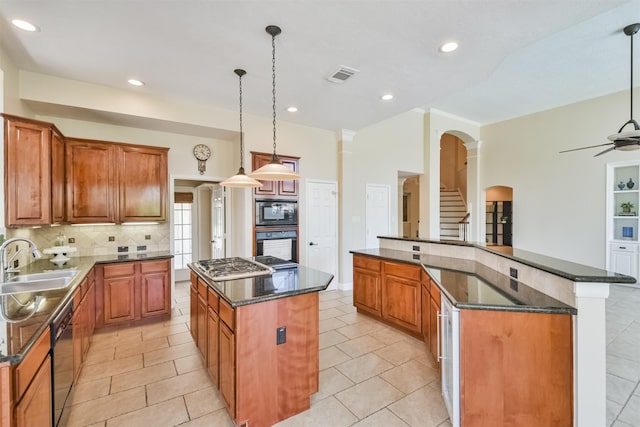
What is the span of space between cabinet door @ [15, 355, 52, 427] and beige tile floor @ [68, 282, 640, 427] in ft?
2.13

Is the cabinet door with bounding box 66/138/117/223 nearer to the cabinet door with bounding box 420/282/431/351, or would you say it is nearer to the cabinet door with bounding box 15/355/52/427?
the cabinet door with bounding box 15/355/52/427

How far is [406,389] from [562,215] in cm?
620

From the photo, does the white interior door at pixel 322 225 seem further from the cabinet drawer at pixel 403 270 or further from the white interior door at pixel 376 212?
the cabinet drawer at pixel 403 270

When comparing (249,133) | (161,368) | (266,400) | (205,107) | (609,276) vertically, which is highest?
(205,107)

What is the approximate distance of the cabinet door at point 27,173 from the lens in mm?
2600

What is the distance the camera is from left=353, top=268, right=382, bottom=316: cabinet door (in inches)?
148

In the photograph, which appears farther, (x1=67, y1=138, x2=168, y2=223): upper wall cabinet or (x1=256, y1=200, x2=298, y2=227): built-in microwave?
(x1=256, y1=200, x2=298, y2=227): built-in microwave

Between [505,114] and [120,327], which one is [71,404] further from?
[505,114]

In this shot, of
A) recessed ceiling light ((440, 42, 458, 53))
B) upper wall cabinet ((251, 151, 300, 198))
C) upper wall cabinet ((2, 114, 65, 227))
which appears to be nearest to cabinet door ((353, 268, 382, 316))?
upper wall cabinet ((251, 151, 300, 198))

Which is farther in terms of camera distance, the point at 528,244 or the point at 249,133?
the point at 528,244

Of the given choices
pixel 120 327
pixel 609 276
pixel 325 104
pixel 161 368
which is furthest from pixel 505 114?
pixel 120 327

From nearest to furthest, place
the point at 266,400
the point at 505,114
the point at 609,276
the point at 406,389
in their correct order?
the point at 609,276 → the point at 266,400 → the point at 406,389 → the point at 505,114

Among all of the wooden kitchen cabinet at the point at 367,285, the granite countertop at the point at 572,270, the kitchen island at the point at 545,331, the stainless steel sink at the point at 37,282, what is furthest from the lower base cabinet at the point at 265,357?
the wooden kitchen cabinet at the point at 367,285

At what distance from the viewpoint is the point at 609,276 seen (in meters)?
1.60
